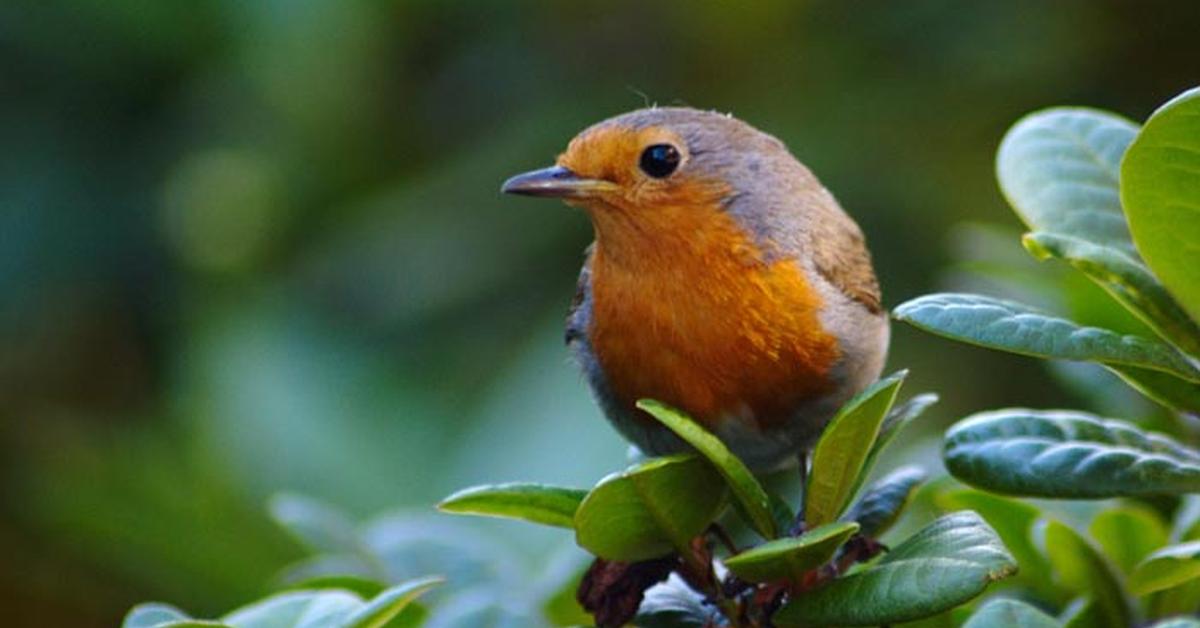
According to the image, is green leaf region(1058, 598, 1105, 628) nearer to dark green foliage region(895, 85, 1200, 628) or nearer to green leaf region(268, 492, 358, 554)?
dark green foliage region(895, 85, 1200, 628)

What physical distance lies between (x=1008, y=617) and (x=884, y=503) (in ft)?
1.31

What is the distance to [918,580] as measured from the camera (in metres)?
1.50

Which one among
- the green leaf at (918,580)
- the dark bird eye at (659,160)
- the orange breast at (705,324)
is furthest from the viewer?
the dark bird eye at (659,160)

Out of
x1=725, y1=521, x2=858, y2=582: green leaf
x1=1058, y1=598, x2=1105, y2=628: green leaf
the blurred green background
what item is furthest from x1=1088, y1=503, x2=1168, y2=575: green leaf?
the blurred green background

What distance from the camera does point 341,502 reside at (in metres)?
4.83

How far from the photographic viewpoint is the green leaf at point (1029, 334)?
1569mm

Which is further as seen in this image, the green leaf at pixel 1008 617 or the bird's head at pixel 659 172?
the bird's head at pixel 659 172

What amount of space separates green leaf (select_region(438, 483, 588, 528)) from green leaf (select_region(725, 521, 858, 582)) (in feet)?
0.53

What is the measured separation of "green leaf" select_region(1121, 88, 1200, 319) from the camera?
1530 millimetres

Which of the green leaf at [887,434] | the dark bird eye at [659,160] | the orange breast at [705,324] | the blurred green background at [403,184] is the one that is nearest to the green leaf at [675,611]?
the green leaf at [887,434]

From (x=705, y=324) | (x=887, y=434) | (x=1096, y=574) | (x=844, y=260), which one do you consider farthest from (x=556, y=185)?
(x=1096, y=574)

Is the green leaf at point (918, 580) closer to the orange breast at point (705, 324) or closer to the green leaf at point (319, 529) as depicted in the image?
the orange breast at point (705, 324)

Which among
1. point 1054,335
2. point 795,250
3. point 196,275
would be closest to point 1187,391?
point 1054,335

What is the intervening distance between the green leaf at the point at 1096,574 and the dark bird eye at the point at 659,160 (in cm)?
91
